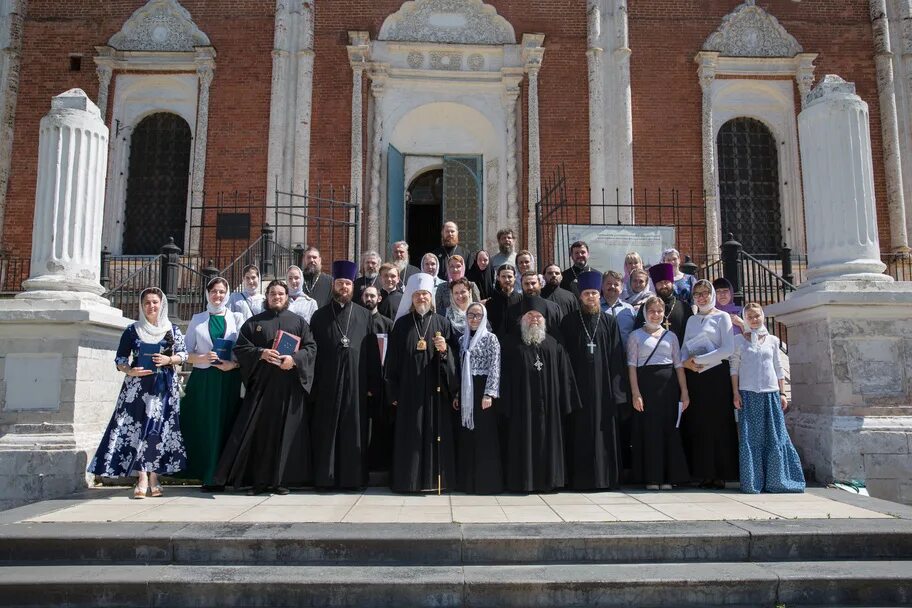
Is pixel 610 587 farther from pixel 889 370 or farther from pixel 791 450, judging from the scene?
pixel 889 370

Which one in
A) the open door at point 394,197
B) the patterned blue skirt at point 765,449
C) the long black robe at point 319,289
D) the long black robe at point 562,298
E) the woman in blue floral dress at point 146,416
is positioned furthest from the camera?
the open door at point 394,197

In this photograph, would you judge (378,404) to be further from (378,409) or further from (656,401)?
(656,401)

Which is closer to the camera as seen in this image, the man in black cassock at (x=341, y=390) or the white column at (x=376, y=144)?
the man in black cassock at (x=341, y=390)

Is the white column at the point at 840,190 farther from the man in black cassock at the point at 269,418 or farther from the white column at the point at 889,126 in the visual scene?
the white column at the point at 889,126

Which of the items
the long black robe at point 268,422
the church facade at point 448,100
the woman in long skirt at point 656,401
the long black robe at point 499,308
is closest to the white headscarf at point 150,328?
the long black robe at point 268,422

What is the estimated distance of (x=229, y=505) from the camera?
553 centimetres

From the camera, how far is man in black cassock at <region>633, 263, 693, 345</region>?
678 centimetres

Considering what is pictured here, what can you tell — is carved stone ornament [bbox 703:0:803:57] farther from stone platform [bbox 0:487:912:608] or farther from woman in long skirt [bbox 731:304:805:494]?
stone platform [bbox 0:487:912:608]

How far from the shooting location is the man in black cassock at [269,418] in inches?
239

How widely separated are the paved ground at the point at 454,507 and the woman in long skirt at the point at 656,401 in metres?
0.24

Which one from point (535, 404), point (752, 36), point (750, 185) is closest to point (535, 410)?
point (535, 404)

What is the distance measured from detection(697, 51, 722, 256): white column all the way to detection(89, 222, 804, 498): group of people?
7294 millimetres

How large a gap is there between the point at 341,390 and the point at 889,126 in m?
12.6

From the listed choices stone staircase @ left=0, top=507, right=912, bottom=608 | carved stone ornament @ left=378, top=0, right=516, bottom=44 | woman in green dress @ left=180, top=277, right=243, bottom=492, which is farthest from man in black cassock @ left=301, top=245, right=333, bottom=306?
carved stone ornament @ left=378, top=0, right=516, bottom=44
